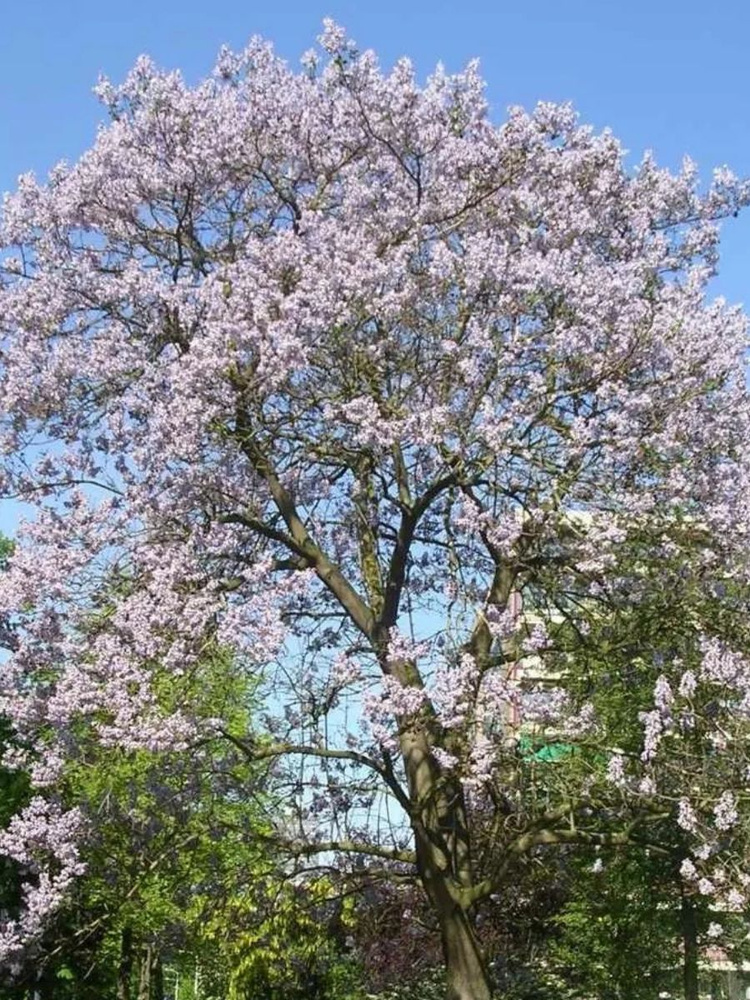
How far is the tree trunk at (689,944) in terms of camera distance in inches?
762

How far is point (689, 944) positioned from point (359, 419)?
11.0m

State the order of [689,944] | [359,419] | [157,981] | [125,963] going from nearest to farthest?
[359,419], [689,944], [125,963], [157,981]

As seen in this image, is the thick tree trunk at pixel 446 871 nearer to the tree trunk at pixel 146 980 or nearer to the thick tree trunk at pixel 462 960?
the thick tree trunk at pixel 462 960

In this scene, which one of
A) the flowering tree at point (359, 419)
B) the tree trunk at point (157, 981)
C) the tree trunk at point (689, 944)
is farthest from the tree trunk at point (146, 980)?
the flowering tree at point (359, 419)

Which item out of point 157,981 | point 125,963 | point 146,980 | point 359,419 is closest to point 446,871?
point 359,419

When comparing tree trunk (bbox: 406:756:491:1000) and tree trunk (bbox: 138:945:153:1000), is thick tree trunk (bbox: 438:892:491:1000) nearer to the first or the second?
tree trunk (bbox: 406:756:491:1000)

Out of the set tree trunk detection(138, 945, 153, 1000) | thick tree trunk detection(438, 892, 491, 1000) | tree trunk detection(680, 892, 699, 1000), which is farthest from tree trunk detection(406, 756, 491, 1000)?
tree trunk detection(138, 945, 153, 1000)

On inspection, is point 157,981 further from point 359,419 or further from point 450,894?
point 359,419

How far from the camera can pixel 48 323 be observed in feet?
43.8

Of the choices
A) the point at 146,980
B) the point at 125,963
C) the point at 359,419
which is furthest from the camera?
the point at 146,980

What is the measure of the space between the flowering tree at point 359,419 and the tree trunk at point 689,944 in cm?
660

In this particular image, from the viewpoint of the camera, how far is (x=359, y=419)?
39.4 feet

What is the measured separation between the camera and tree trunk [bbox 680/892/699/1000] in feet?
63.5

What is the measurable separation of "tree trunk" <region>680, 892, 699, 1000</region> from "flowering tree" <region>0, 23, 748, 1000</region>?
660 cm
